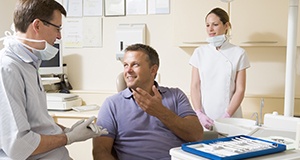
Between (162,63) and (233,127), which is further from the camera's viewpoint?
(162,63)

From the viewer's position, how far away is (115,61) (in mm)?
3469

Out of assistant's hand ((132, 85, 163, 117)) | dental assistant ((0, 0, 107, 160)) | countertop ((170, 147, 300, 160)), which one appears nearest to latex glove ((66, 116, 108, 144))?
dental assistant ((0, 0, 107, 160))

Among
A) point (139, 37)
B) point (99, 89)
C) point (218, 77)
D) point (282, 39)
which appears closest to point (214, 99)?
point (218, 77)

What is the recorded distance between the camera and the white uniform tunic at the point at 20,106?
1.27 meters

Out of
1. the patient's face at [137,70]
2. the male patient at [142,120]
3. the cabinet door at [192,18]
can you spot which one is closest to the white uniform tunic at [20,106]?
the male patient at [142,120]

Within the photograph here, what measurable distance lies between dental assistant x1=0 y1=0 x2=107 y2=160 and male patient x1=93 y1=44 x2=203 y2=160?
0.82 ft

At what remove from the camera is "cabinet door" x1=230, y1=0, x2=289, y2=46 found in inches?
111

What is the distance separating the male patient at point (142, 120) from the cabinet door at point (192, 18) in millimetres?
1184

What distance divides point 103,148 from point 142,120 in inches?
9.3

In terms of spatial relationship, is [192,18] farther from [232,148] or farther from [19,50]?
[232,148]

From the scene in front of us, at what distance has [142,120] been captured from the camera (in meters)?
1.79

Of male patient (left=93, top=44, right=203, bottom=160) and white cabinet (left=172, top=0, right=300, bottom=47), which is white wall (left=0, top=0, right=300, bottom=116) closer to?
white cabinet (left=172, top=0, right=300, bottom=47)

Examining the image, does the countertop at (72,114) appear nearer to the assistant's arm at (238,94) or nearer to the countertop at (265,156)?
the assistant's arm at (238,94)

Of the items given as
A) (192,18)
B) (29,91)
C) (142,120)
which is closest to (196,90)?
(192,18)
